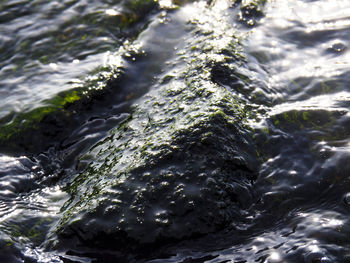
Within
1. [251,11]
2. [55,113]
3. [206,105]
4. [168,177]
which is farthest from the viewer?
[251,11]

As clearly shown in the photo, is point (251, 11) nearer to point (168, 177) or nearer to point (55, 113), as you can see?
point (55, 113)

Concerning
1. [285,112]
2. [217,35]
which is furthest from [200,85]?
[217,35]

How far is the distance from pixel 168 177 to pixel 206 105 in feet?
2.90

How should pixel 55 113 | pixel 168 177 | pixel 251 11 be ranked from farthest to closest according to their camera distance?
pixel 251 11 → pixel 55 113 → pixel 168 177

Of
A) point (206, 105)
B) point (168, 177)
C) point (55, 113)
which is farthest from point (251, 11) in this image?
point (168, 177)

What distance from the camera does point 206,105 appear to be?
3652 millimetres

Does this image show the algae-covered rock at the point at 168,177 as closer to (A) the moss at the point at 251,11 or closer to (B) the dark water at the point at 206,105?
(B) the dark water at the point at 206,105

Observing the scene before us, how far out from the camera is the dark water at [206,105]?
2.91 meters

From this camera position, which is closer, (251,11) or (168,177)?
(168,177)

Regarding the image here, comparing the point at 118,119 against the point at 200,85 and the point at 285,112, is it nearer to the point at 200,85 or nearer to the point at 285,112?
the point at 200,85

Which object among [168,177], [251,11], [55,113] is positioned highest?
[251,11]

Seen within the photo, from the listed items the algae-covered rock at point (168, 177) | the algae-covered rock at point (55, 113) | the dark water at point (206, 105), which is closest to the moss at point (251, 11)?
the dark water at point (206, 105)

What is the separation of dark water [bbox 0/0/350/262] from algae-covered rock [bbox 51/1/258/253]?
8 centimetres

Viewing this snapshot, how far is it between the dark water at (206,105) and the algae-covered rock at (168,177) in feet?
0.26
